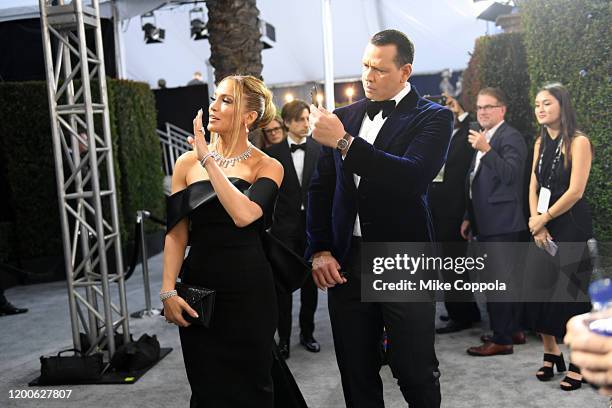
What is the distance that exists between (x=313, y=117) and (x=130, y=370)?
9.90ft

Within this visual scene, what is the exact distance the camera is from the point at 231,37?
540cm

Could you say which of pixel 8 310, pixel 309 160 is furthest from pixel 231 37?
pixel 8 310

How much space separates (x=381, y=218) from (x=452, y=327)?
9.72 feet

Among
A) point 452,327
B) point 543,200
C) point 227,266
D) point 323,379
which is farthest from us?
point 452,327

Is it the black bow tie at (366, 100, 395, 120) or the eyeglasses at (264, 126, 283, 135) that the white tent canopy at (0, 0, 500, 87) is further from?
the black bow tie at (366, 100, 395, 120)

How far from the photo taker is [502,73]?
20.2 ft

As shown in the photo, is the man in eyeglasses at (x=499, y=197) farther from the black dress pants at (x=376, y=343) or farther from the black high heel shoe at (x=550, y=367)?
the black dress pants at (x=376, y=343)

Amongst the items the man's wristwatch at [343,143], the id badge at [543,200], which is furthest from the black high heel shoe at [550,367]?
the man's wristwatch at [343,143]

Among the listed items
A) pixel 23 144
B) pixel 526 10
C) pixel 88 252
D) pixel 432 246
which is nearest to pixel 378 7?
pixel 23 144

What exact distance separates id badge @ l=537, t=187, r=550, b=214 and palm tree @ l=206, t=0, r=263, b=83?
8.18 ft

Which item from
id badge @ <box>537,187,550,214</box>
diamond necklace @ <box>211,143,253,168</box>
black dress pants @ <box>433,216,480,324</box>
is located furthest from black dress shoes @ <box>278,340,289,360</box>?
diamond necklace @ <box>211,143,253,168</box>

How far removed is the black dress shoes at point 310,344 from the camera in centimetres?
494

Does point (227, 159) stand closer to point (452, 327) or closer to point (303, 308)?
point (303, 308)

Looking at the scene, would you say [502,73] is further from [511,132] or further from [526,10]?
[511,132]
